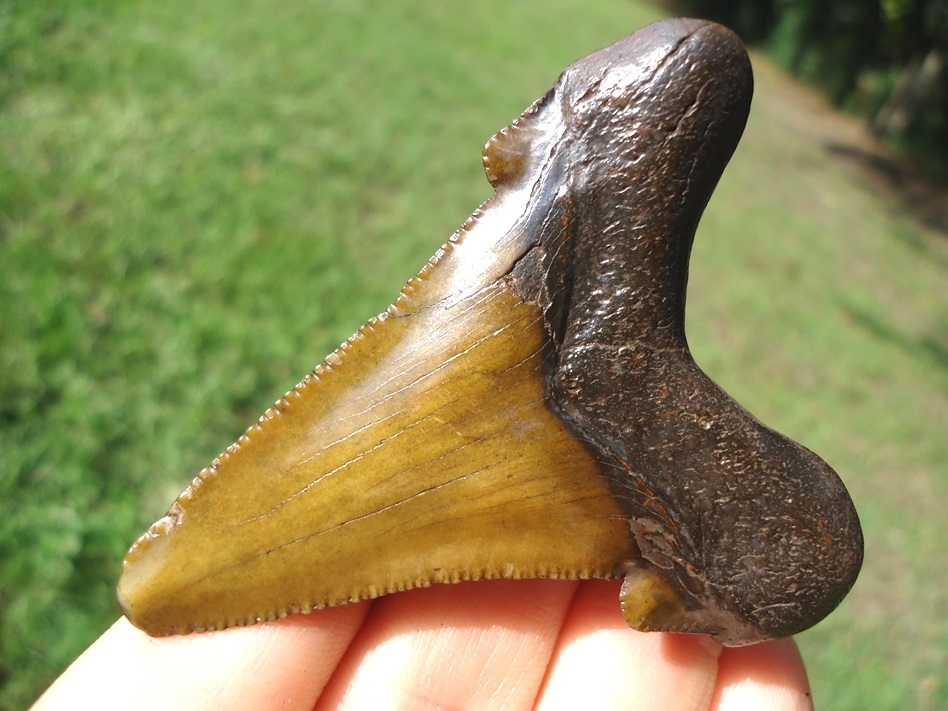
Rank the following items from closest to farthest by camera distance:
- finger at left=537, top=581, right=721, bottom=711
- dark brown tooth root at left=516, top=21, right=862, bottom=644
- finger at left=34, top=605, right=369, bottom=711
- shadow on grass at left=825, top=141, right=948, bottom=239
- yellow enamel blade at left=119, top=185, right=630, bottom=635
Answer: dark brown tooth root at left=516, top=21, right=862, bottom=644
yellow enamel blade at left=119, top=185, right=630, bottom=635
finger at left=34, top=605, right=369, bottom=711
finger at left=537, top=581, right=721, bottom=711
shadow on grass at left=825, top=141, right=948, bottom=239

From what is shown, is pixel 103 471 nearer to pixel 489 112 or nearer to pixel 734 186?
pixel 489 112

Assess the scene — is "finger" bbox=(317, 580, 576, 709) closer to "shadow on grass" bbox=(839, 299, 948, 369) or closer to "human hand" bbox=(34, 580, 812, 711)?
"human hand" bbox=(34, 580, 812, 711)

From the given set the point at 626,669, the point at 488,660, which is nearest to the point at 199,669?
the point at 488,660

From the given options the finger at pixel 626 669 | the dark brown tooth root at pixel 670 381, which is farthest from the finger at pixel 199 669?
the dark brown tooth root at pixel 670 381

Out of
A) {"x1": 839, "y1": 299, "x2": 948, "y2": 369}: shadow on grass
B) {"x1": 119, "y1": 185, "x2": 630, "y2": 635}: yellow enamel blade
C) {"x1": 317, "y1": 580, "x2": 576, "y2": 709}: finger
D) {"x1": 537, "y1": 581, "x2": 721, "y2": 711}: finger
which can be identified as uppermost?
{"x1": 119, "y1": 185, "x2": 630, "y2": 635}: yellow enamel blade

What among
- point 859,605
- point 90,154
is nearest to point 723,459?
point 859,605

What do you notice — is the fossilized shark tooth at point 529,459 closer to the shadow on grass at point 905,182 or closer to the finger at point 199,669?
the finger at point 199,669

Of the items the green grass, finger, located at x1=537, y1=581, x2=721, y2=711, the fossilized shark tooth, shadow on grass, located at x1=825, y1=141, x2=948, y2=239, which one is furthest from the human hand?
shadow on grass, located at x1=825, y1=141, x2=948, y2=239
